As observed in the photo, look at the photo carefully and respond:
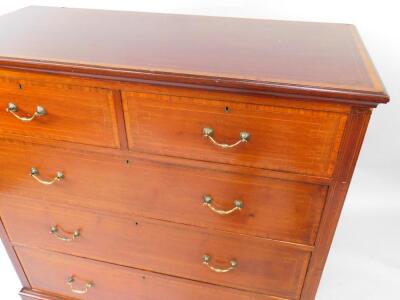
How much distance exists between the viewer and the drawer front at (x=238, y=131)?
831 millimetres

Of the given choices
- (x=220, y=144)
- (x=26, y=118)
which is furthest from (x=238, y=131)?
(x=26, y=118)

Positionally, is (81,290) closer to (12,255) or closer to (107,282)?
(107,282)

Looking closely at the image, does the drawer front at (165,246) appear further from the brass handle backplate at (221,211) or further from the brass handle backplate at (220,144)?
the brass handle backplate at (220,144)

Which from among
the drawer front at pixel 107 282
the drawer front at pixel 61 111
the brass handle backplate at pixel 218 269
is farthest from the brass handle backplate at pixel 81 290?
the drawer front at pixel 61 111

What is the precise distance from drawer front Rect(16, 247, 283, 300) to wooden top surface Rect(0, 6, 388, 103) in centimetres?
72

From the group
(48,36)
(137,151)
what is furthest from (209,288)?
(48,36)

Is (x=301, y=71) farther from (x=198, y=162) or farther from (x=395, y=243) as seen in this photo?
(x=395, y=243)

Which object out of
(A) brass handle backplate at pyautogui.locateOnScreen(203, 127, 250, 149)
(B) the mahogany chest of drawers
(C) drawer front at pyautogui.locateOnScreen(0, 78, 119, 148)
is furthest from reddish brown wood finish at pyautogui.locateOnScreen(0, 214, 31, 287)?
(A) brass handle backplate at pyautogui.locateOnScreen(203, 127, 250, 149)

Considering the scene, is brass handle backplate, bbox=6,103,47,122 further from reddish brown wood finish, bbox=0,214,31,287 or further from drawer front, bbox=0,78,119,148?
reddish brown wood finish, bbox=0,214,31,287

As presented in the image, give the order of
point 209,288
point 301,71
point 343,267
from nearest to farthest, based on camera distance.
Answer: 1. point 301,71
2. point 209,288
3. point 343,267

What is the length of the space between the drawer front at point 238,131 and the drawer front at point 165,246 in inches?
11.0

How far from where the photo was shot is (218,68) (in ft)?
2.80

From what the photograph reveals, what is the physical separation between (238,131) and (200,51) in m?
0.25

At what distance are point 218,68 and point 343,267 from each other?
4.04 feet
